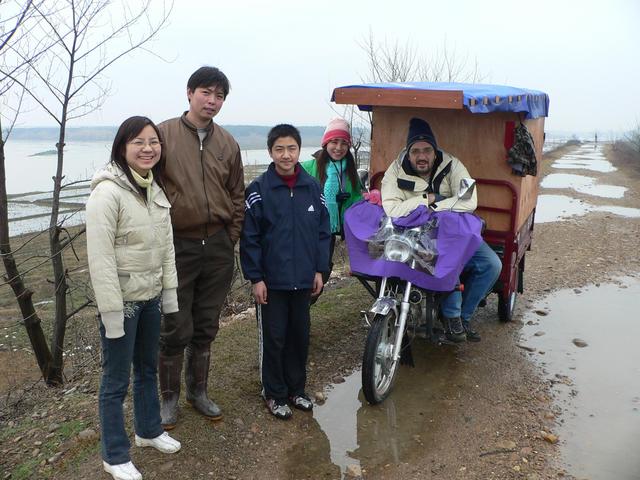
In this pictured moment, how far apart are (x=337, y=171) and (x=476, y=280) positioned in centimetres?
155

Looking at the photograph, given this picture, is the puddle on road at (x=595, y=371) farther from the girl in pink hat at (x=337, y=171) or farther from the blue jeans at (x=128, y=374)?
the blue jeans at (x=128, y=374)

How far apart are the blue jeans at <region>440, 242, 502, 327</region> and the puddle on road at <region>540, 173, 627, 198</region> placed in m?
16.8

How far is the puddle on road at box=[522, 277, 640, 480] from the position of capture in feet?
11.8

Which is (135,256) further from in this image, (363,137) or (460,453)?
(363,137)

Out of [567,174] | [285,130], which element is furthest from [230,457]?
[567,174]

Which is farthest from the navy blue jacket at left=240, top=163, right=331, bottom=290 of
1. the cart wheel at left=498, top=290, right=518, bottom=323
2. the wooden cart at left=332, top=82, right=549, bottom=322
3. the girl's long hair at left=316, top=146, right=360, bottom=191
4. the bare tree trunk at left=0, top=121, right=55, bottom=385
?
the bare tree trunk at left=0, top=121, right=55, bottom=385

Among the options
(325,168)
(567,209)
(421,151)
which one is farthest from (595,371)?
(567,209)

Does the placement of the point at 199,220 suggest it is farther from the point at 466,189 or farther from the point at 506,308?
the point at 506,308

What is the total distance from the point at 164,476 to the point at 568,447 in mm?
2603

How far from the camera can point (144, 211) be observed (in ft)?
9.44

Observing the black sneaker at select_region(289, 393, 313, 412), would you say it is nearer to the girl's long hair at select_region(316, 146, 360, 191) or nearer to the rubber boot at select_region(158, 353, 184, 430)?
the rubber boot at select_region(158, 353, 184, 430)

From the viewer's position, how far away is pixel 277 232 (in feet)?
11.7

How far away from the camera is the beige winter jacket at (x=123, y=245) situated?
2693 mm

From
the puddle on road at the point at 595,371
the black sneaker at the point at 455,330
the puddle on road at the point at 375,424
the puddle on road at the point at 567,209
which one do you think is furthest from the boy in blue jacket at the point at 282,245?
the puddle on road at the point at 567,209
